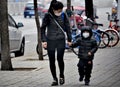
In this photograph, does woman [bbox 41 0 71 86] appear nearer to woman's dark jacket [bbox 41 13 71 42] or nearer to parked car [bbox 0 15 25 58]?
woman's dark jacket [bbox 41 13 71 42]

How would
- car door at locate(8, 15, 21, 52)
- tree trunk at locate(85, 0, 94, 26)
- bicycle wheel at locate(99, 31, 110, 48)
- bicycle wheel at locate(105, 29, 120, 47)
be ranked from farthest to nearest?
tree trunk at locate(85, 0, 94, 26) → bicycle wheel at locate(105, 29, 120, 47) → bicycle wheel at locate(99, 31, 110, 48) → car door at locate(8, 15, 21, 52)

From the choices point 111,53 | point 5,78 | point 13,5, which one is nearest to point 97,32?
point 111,53

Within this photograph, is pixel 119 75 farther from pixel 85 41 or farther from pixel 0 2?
pixel 0 2

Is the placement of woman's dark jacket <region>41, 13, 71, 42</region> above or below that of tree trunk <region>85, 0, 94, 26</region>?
above

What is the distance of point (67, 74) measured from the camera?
12.6 meters

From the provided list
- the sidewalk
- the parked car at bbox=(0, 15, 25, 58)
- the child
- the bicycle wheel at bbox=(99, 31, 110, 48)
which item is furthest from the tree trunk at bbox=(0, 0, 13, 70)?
the bicycle wheel at bbox=(99, 31, 110, 48)

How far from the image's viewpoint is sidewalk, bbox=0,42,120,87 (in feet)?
36.4

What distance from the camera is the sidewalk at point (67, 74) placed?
11.1m

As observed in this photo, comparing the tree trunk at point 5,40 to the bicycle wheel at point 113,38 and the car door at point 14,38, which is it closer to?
the car door at point 14,38

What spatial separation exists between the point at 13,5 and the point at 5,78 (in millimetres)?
52590

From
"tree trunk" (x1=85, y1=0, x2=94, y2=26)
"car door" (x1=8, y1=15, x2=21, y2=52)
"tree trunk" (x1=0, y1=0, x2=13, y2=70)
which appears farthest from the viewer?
"tree trunk" (x1=85, y1=0, x2=94, y2=26)

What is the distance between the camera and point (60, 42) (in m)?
10.8

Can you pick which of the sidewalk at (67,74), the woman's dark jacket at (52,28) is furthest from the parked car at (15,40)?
the woman's dark jacket at (52,28)

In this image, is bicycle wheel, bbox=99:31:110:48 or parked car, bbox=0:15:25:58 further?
bicycle wheel, bbox=99:31:110:48
